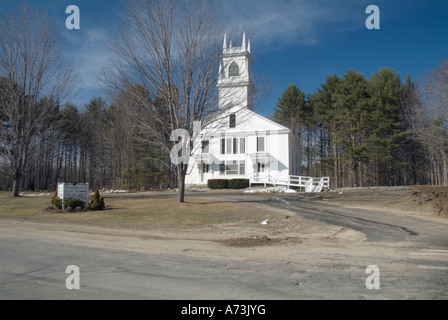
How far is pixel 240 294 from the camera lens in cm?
506

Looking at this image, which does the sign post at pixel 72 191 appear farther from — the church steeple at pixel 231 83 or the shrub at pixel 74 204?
the church steeple at pixel 231 83

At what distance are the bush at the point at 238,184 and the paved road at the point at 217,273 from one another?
86.9 feet

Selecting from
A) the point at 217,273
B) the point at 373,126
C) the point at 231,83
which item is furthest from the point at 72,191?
the point at 373,126

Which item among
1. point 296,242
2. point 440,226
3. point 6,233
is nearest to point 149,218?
point 6,233

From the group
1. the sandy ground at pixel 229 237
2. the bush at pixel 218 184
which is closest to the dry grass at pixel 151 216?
the sandy ground at pixel 229 237

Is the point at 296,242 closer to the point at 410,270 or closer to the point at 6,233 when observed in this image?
the point at 410,270

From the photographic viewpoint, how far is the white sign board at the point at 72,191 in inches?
662

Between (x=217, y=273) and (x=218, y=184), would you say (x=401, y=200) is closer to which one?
(x=217, y=273)

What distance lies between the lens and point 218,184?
119 feet

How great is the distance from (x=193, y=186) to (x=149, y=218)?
2427 cm

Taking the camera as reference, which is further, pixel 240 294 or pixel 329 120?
pixel 329 120

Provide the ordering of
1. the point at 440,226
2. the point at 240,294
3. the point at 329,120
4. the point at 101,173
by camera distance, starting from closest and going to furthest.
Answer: the point at 240,294 < the point at 440,226 < the point at 329,120 < the point at 101,173

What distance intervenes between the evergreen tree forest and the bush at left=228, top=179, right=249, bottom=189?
1524cm
